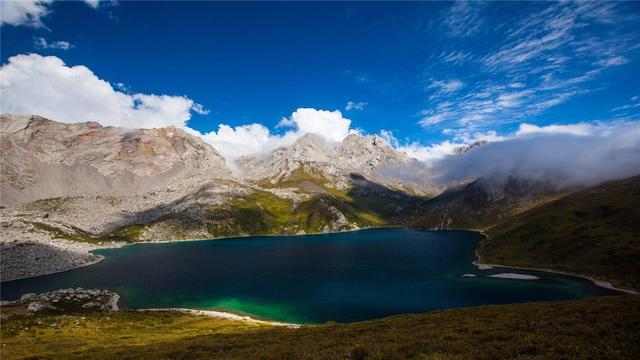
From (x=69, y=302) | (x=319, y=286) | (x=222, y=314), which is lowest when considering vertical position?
(x=222, y=314)

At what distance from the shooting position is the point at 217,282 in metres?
153

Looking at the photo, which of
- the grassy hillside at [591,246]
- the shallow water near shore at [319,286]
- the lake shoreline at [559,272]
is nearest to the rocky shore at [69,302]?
the shallow water near shore at [319,286]

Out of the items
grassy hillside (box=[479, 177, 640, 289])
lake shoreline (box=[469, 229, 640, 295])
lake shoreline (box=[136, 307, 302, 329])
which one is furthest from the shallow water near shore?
grassy hillside (box=[479, 177, 640, 289])

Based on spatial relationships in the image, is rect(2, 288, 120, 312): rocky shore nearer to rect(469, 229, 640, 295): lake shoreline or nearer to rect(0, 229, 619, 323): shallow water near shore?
rect(0, 229, 619, 323): shallow water near shore

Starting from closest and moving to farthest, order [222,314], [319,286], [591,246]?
[222,314] < [319,286] < [591,246]

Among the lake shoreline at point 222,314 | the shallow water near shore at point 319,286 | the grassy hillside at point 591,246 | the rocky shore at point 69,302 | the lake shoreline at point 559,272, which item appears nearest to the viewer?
the lake shoreline at point 222,314

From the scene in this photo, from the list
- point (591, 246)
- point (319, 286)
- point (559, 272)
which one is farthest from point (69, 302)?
point (591, 246)

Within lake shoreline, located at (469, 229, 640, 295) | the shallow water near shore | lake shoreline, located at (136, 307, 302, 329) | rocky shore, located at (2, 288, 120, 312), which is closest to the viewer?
lake shoreline, located at (136, 307, 302, 329)

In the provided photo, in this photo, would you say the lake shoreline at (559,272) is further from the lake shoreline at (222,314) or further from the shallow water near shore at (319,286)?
the lake shoreline at (222,314)

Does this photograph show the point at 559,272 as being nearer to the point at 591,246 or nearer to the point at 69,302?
the point at 591,246

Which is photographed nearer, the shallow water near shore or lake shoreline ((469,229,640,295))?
the shallow water near shore

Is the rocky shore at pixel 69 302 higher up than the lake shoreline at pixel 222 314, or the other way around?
the rocky shore at pixel 69 302

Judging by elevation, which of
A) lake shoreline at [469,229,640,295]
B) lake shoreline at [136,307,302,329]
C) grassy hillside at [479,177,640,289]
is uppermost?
grassy hillside at [479,177,640,289]

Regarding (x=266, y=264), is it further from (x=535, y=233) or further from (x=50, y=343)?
(x=535, y=233)
